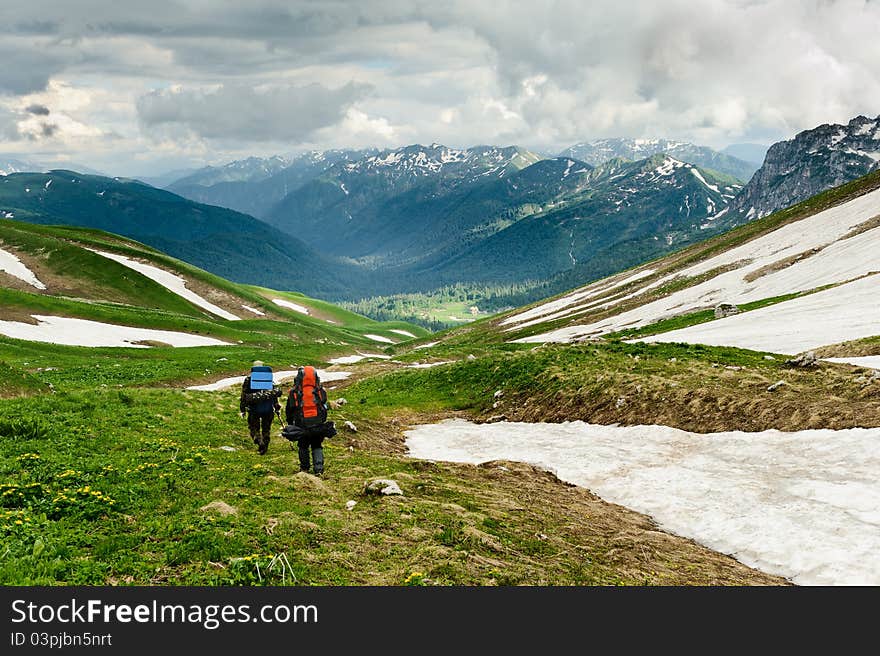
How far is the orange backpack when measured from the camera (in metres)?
17.2

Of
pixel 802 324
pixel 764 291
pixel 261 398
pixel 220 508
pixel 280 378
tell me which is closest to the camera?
pixel 220 508

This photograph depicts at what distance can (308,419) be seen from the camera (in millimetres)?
17156

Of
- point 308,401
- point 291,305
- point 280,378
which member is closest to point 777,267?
point 280,378

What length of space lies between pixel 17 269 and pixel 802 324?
12870 centimetres

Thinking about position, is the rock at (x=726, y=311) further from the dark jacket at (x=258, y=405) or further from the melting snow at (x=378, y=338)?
the melting snow at (x=378, y=338)

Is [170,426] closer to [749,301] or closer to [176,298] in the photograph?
[749,301]

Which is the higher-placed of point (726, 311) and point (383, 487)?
point (726, 311)

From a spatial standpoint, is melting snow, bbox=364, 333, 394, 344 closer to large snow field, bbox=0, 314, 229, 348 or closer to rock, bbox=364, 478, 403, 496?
large snow field, bbox=0, 314, 229, 348

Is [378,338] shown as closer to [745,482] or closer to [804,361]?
[804,361]

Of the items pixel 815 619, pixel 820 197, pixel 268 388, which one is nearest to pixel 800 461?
pixel 815 619

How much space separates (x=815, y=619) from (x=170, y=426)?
21.4 meters

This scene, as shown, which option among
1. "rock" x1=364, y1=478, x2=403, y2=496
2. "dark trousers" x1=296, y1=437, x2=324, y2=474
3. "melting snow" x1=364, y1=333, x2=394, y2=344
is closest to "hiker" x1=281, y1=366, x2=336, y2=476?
"dark trousers" x1=296, y1=437, x2=324, y2=474

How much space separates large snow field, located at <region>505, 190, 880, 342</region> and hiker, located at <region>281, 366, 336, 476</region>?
6053cm

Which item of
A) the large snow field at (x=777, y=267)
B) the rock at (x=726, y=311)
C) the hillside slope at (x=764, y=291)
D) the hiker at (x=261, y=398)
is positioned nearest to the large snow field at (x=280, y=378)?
the large snow field at (x=777, y=267)
